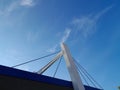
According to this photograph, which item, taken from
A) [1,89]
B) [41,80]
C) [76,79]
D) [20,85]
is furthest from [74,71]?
[1,89]

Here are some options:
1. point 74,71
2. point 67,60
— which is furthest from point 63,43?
point 74,71

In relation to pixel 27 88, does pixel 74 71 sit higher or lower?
higher

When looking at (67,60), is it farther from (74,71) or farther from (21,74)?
(21,74)

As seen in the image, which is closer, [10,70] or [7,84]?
[10,70]

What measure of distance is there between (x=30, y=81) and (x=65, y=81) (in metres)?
1.32

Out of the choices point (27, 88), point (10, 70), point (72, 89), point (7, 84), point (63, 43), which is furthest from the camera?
point (63, 43)

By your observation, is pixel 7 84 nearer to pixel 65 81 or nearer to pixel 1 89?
pixel 1 89

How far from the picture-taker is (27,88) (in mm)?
5938

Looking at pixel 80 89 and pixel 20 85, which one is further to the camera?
pixel 80 89

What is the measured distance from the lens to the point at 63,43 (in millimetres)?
7945

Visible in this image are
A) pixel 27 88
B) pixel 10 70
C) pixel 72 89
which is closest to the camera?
pixel 10 70

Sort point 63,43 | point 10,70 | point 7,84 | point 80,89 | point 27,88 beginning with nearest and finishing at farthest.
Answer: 1. point 10,70
2. point 7,84
3. point 27,88
4. point 80,89
5. point 63,43

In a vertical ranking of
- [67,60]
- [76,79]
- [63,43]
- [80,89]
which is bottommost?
[80,89]

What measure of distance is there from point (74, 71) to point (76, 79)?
32 centimetres
